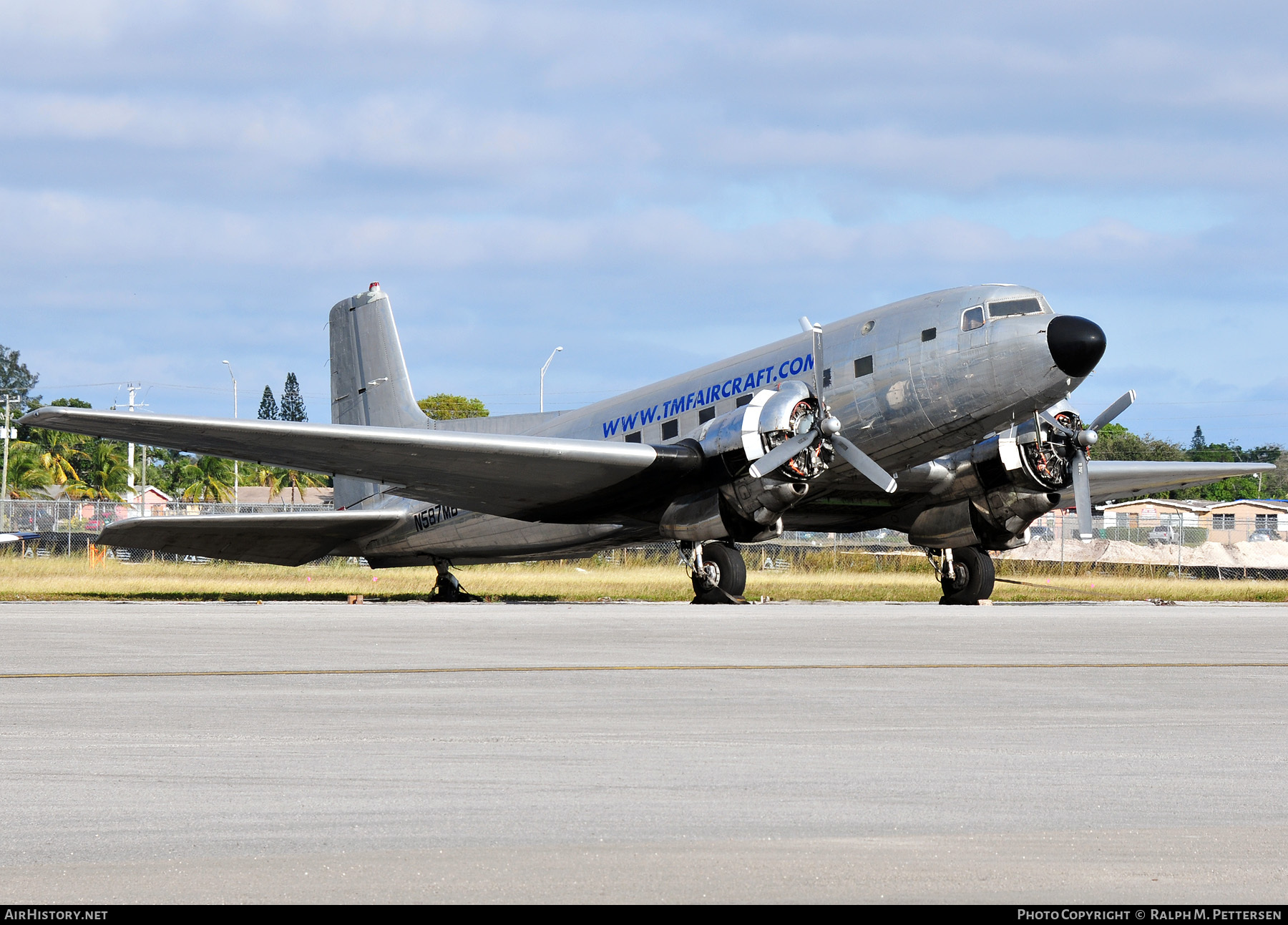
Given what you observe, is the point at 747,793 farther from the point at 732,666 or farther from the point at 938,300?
the point at 938,300

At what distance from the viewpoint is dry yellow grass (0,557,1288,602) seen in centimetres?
2831

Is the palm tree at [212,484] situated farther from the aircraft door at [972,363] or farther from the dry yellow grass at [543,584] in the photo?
the aircraft door at [972,363]

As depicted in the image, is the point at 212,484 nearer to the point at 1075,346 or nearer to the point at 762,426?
the point at 762,426

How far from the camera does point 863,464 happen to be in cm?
2075

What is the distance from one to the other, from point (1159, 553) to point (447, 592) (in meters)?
38.4

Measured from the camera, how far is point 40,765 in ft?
18.7

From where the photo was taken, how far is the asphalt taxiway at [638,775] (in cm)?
386

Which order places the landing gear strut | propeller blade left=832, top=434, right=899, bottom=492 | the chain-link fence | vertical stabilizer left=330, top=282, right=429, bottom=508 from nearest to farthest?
propeller blade left=832, top=434, right=899, bottom=492 < the landing gear strut < vertical stabilizer left=330, top=282, right=429, bottom=508 < the chain-link fence

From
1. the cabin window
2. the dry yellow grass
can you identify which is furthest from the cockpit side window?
the dry yellow grass

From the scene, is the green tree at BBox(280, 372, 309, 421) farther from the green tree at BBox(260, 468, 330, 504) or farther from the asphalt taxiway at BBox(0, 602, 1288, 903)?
the asphalt taxiway at BBox(0, 602, 1288, 903)

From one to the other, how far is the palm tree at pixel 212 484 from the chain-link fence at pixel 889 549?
2875 centimetres

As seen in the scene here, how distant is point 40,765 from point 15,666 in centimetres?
506

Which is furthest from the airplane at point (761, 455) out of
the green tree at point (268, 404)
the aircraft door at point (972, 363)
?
the green tree at point (268, 404)

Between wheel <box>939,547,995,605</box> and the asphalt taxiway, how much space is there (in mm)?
13022
